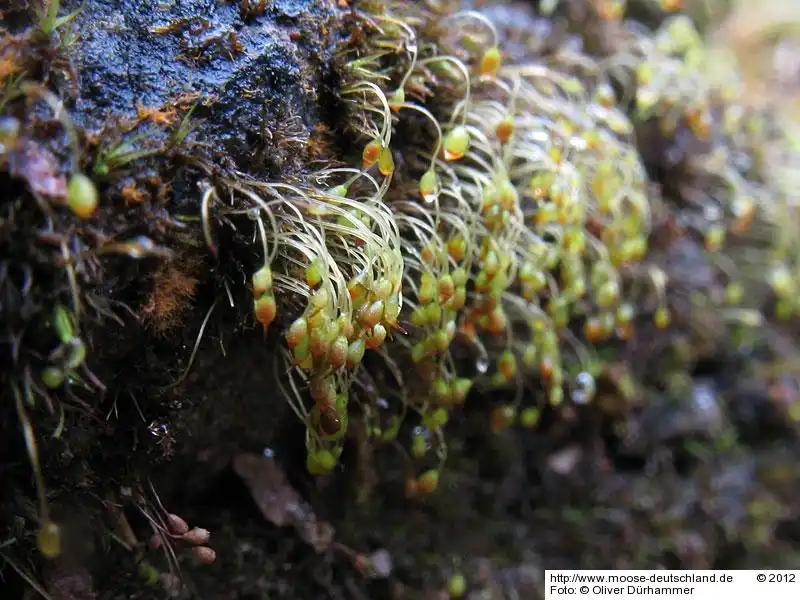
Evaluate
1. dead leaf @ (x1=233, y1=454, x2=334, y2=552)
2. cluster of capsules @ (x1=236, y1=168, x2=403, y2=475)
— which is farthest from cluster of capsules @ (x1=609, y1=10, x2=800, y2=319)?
dead leaf @ (x1=233, y1=454, x2=334, y2=552)

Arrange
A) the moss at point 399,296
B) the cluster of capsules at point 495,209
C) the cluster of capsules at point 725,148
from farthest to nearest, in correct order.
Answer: the cluster of capsules at point 725,148
the cluster of capsules at point 495,209
the moss at point 399,296

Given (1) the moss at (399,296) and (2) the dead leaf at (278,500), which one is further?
(2) the dead leaf at (278,500)

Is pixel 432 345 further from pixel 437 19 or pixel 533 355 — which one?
pixel 437 19

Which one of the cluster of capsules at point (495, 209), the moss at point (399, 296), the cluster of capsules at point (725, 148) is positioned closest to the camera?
the moss at point (399, 296)

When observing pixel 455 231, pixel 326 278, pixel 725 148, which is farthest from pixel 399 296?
pixel 725 148

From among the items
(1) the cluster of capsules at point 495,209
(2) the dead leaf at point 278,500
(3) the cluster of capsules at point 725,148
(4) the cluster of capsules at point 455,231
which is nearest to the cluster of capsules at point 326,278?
(4) the cluster of capsules at point 455,231

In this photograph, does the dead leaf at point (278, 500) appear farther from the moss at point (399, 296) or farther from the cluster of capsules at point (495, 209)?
the cluster of capsules at point (495, 209)

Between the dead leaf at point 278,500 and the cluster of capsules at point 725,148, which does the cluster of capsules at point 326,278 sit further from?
the cluster of capsules at point 725,148

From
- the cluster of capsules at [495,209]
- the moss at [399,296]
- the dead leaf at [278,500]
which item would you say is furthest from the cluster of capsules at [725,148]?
the dead leaf at [278,500]

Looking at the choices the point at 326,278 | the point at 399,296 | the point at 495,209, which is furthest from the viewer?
the point at 495,209

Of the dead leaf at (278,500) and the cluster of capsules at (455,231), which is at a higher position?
the cluster of capsules at (455,231)

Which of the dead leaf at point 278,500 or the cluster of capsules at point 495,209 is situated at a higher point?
the cluster of capsules at point 495,209

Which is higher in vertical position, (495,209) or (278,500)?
(495,209)

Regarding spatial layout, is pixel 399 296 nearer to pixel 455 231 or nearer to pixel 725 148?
pixel 455 231
